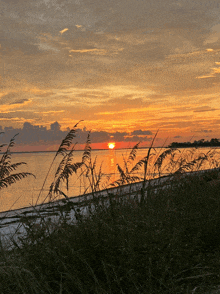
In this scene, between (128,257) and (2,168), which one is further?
(2,168)

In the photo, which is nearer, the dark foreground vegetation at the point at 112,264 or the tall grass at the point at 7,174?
the dark foreground vegetation at the point at 112,264

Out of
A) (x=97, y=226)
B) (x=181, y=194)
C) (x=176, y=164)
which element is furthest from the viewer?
(x=176, y=164)

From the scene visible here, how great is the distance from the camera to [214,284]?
3584 mm

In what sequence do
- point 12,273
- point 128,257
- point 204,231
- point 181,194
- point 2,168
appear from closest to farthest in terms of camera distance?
1. point 128,257
2. point 12,273
3. point 204,231
4. point 2,168
5. point 181,194

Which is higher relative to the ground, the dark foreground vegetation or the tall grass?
the tall grass

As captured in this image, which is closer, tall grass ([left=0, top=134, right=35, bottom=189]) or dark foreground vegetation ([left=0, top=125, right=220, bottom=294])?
dark foreground vegetation ([left=0, top=125, right=220, bottom=294])

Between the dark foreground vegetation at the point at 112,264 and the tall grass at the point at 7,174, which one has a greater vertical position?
the tall grass at the point at 7,174

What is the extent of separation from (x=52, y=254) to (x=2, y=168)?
2487mm

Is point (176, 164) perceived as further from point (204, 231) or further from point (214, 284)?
point (214, 284)

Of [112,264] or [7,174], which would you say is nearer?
[112,264]

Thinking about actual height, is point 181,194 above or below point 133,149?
below

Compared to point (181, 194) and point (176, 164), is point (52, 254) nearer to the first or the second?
point (181, 194)

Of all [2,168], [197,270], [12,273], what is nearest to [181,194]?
[197,270]

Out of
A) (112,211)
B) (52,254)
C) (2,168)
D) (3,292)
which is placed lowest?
(3,292)
